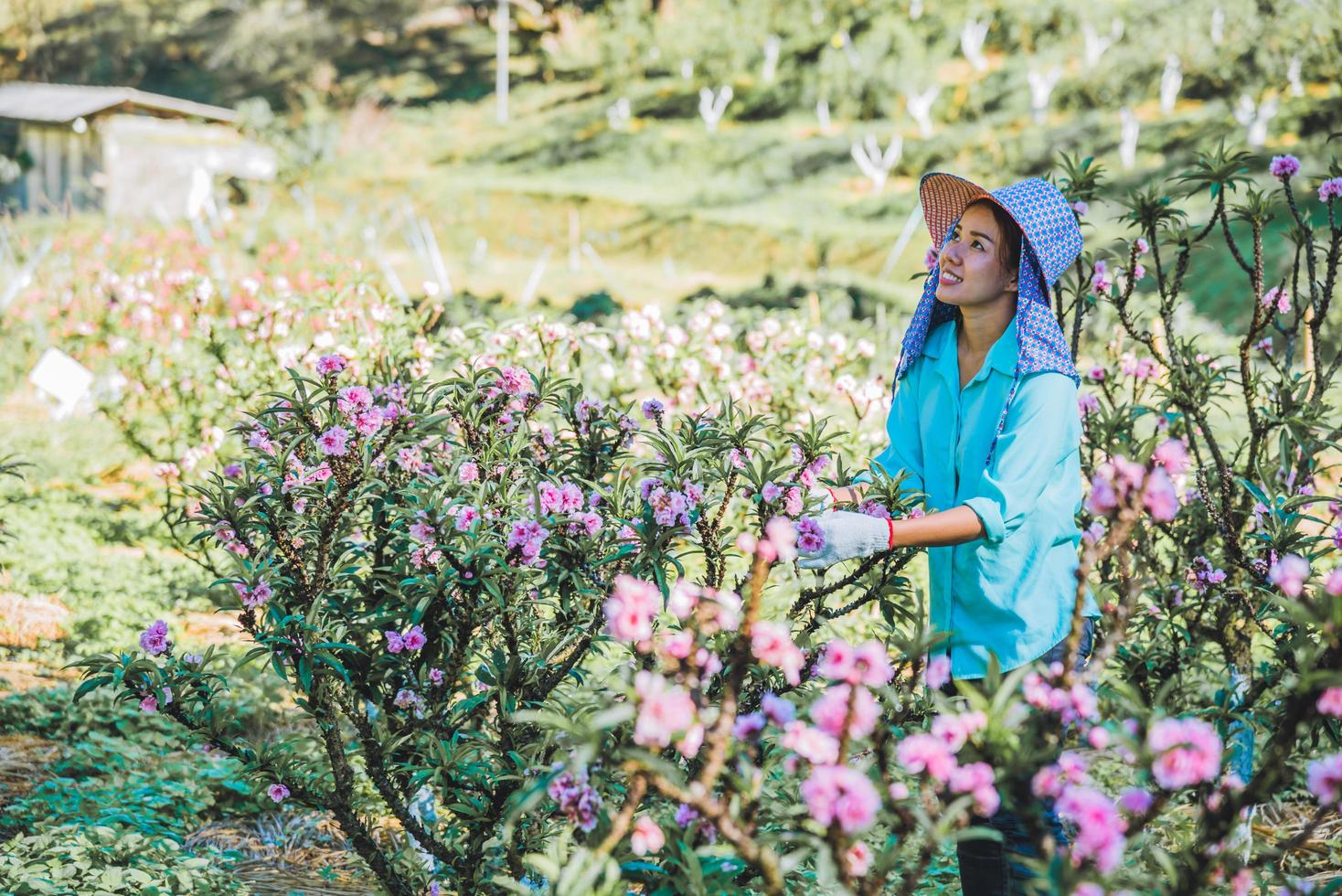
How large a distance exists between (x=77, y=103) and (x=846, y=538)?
23503 mm

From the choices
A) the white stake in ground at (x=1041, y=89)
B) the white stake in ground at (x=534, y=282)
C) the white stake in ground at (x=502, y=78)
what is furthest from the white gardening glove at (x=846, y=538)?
the white stake in ground at (x=502, y=78)

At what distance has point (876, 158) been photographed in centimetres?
2131

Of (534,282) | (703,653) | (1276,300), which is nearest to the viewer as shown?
(703,653)

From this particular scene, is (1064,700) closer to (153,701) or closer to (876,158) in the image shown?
(153,701)

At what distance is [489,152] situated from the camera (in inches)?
1082

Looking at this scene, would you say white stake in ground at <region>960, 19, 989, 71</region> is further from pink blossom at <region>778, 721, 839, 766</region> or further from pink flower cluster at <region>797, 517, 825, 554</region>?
pink blossom at <region>778, 721, 839, 766</region>

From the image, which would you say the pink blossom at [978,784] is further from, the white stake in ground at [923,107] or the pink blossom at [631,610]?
the white stake in ground at [923,107]

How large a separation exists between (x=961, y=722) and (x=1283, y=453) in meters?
1.94

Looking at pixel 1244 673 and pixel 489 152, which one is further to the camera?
pixel 489 152

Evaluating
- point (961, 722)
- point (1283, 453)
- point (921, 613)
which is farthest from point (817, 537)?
point (1283, 453)

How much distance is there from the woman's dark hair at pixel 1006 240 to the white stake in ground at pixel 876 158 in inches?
743

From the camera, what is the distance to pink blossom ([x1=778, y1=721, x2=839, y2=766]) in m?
1.18

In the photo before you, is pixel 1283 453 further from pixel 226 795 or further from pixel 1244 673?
pixel 226 795

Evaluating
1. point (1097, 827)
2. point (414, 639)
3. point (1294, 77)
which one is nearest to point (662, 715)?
point (1097, 827)
